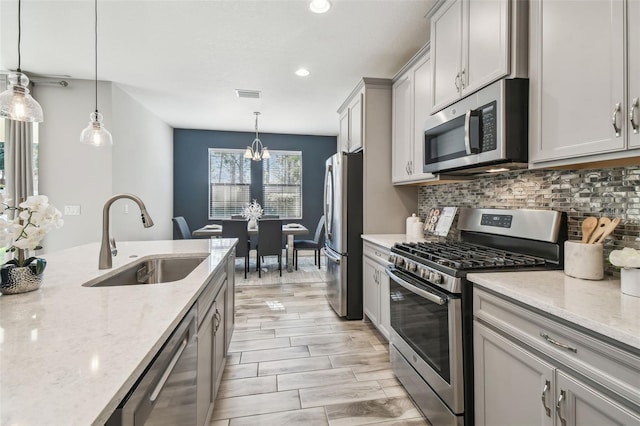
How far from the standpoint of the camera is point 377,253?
Answer: 8.93 feet

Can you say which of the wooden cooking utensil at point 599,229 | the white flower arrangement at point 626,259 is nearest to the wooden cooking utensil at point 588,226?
the wooden cooking utensil at point 599,229

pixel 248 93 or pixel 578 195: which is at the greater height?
pixel 248 93

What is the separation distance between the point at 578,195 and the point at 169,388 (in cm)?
194

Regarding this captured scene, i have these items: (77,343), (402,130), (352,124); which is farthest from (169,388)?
(352,124)

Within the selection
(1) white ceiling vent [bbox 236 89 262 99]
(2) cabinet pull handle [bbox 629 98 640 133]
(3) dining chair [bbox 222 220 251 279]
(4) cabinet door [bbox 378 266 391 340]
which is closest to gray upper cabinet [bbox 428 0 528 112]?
(2) cabinet pull handle [bbox 629 98 640 133]

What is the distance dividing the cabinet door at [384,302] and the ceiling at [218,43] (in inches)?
80.5

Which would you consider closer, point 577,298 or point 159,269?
point 577,298

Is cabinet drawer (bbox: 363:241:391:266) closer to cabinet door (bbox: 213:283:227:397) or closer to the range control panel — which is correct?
the range control panel

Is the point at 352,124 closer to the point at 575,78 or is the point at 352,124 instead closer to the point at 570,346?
the point at 575,78

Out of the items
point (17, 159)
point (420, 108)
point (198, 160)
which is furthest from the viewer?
point (198, 160)

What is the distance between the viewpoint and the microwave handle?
172 cm

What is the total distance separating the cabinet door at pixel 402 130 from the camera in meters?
2.74

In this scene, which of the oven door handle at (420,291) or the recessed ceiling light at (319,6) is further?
the recessed ceiling light at (319,6)

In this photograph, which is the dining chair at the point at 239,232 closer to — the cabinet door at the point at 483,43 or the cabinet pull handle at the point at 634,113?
the cabinet door at the point at 483,43
